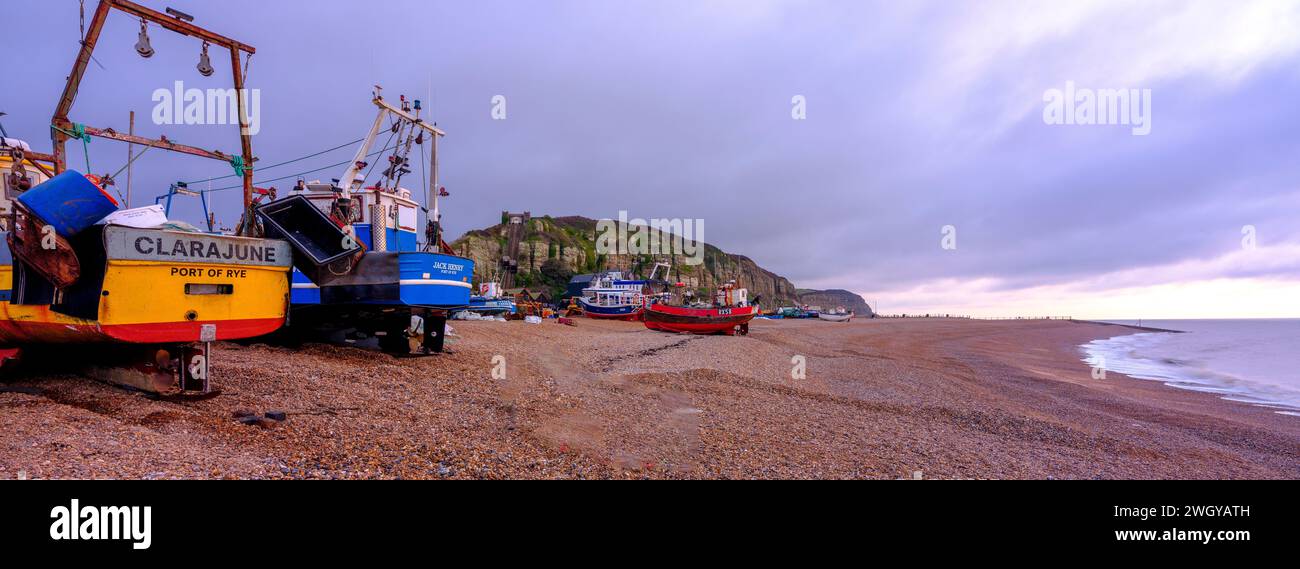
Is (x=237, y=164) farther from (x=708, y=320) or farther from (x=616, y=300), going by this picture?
(x=616, y=300)

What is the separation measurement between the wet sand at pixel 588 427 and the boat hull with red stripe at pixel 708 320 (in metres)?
19.7

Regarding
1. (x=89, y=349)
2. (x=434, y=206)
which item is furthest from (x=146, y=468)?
(x=434, y=206)

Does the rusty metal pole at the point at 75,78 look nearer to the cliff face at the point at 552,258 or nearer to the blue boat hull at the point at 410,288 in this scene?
the blue boat hull at the point at 410,288

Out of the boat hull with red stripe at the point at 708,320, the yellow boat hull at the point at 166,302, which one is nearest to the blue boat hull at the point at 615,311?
the boat hull with red stripe at the point at 708,320

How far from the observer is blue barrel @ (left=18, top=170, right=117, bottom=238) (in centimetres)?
606

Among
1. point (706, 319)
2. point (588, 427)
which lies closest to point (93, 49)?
point (588, 427)

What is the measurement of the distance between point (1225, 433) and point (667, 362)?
12.5 metres

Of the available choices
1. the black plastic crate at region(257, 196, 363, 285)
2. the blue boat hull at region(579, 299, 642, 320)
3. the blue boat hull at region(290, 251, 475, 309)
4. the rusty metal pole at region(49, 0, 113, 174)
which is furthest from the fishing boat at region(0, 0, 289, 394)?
the blue boat hull at region(579, 299, 642, 320)

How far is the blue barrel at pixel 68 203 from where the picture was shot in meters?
6.06

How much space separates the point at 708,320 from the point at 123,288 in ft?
99.5

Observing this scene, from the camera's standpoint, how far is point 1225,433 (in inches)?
425

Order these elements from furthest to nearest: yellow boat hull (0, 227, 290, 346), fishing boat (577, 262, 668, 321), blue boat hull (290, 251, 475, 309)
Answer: fishing boat (577, 262, 668, 321), blue boat hull (290, 251, 475, 309), yellow boat hull (0, 227, 290, 346)

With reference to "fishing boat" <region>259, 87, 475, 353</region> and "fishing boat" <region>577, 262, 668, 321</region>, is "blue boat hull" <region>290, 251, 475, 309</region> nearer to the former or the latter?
"fishing boat" <region>259, 87, 475, 353</region>

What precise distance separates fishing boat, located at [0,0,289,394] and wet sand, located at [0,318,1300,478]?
0.60 metres
